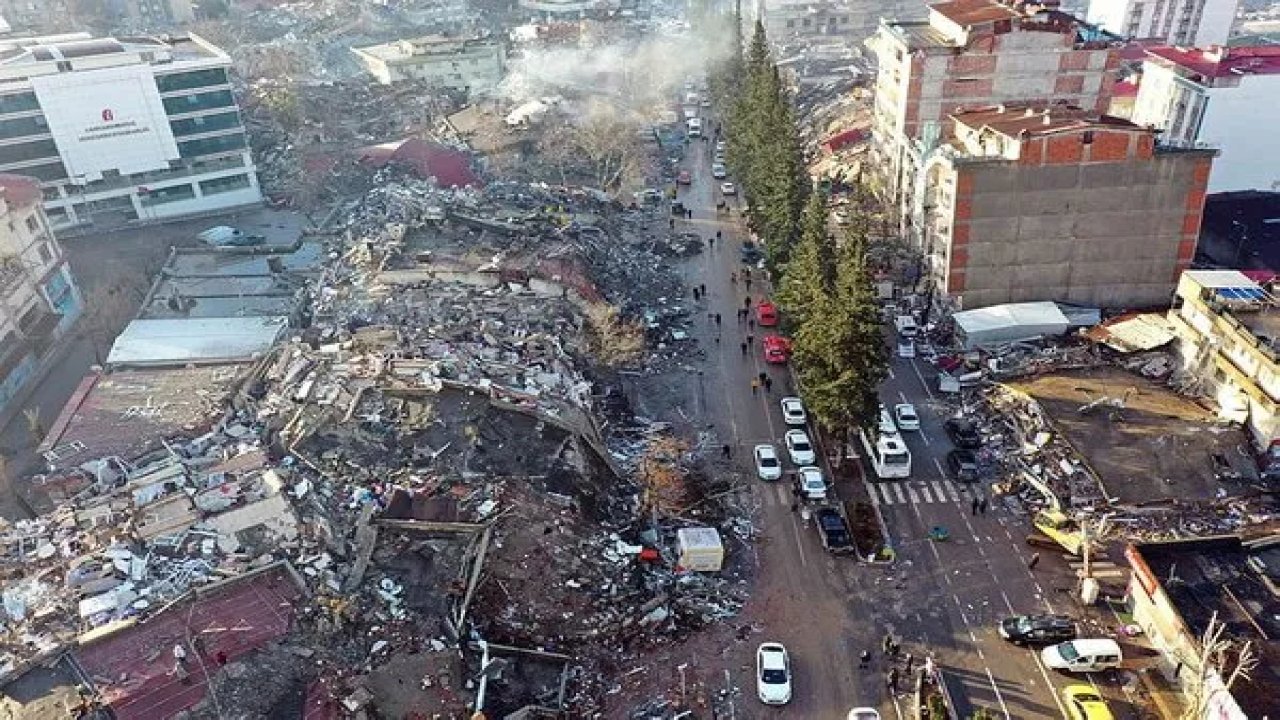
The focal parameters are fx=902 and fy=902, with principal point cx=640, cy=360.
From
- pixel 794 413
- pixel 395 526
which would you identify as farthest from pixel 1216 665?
pixel 395 526

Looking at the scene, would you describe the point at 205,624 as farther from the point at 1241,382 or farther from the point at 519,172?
the point at 519,172

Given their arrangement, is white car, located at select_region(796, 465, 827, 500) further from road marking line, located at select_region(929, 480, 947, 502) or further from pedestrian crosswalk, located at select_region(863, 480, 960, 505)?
road marking line, located at select_region(929, 480, 947, 502)

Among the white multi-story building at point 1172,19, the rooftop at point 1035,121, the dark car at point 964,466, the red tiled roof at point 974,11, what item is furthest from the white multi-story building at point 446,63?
the dark car at point 964,466

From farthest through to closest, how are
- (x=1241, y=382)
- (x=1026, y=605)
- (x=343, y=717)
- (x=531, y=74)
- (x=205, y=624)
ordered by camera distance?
1. (x=531, y=74)
2. (x=1241, y=382)
3. (x=1026, y=605)
4. (x=205, y=624)
5. (x=343, y=717)

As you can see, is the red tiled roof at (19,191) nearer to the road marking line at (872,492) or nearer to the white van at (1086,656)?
the road marking line at (872,492)

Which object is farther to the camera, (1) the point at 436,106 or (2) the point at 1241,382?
(1) the point at 436,106

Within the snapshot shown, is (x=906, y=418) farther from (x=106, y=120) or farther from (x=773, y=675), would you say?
(x=106, y=120)

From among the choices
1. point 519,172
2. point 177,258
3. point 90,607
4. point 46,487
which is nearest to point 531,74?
point 519,172

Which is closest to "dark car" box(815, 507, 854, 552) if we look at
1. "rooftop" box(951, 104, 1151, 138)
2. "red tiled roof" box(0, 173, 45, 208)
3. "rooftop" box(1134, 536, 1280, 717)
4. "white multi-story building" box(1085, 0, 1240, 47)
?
"rooftop" box(1134, 536, 1280, 717)
